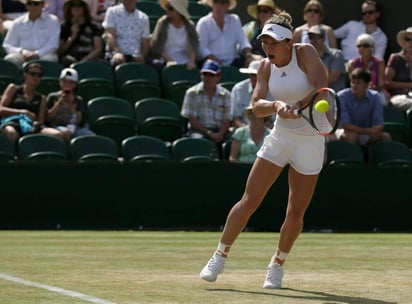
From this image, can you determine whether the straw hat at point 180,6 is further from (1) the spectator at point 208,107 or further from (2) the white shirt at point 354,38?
(2) the white shirt at point 354,38

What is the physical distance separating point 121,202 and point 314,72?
22.0 ft

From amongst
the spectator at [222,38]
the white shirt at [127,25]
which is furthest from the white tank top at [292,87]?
the spectator at [222,38]

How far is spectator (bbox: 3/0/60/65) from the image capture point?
15.3 m

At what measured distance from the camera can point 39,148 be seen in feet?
44.7

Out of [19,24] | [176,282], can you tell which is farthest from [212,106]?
[176,282]

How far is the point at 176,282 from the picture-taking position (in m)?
7.51

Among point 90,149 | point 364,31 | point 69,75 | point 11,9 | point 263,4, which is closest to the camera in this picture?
point 90,149

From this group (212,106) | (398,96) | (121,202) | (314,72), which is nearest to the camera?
(314,72)

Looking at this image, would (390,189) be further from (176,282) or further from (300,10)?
(176,282)

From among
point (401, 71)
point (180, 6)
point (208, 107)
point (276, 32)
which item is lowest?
point (208, 107)

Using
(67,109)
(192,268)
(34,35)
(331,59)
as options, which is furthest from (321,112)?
(34,35)

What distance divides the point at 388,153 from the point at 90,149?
393 centimetres

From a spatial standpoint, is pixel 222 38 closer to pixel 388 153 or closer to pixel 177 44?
pixel 177 44

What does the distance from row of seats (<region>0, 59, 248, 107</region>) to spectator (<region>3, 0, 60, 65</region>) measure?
380 mm
